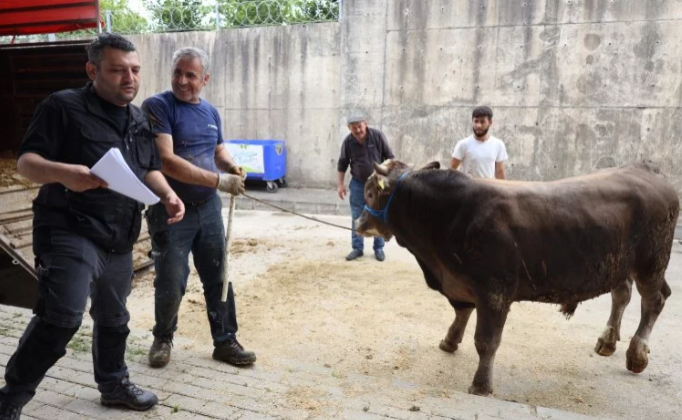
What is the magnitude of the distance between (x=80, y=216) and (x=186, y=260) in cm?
98

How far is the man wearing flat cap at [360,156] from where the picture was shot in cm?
681

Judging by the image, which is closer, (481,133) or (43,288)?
(43,288)

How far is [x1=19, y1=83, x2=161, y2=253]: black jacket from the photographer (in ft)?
7.90

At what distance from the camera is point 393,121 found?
38.3ft

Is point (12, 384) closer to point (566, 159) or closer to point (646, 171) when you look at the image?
point (646, 171)

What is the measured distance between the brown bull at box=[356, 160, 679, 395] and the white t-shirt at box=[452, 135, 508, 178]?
1701mm

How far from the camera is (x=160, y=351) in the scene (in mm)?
3338

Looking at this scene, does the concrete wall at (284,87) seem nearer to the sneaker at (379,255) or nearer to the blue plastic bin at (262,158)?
the blue plastic bin at (262,158)

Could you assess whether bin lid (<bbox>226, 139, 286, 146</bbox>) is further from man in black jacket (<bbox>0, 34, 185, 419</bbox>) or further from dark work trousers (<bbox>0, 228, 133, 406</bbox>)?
dark work trousers (<bbox>0, 228, 133, 406</bbox>)

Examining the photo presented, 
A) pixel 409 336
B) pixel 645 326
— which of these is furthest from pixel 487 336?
pixel 645 326

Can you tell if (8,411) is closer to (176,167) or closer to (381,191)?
(176,167)

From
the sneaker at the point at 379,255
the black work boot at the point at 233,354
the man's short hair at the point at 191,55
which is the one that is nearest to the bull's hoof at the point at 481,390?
the black work boot at the point at 233,354

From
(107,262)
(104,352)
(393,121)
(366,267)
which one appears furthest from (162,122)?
(393,121)

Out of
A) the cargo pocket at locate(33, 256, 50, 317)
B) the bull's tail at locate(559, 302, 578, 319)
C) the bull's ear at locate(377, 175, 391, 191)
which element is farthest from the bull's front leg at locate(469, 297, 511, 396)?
the cargo pocket at locate(33, 256, 50, 317)
